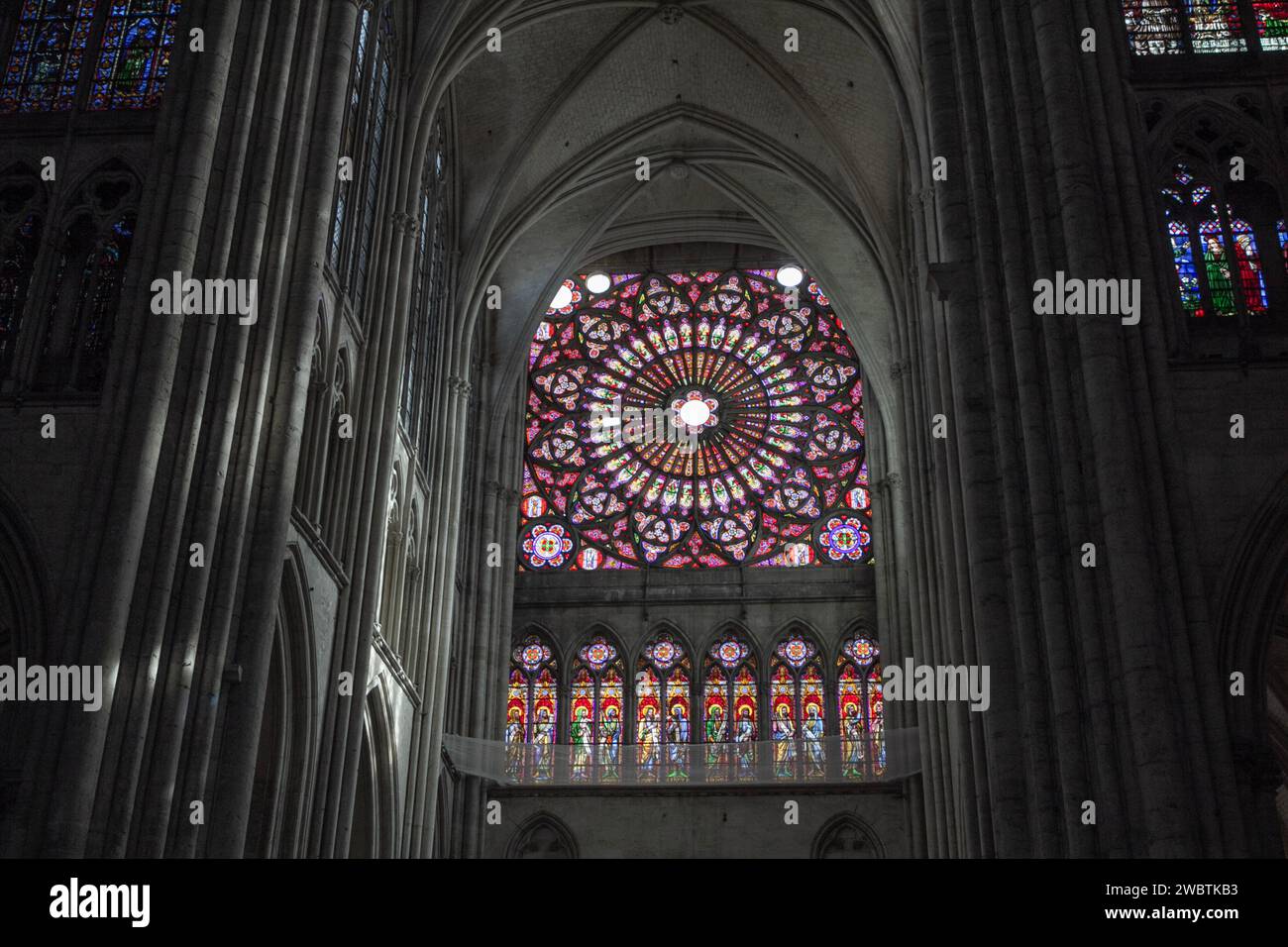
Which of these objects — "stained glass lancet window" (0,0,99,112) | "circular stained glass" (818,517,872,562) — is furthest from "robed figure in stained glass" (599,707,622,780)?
"stained glass lancet window" (0,0,99,112)

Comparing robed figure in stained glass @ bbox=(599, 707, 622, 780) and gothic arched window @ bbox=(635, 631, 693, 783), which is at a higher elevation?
gothic arched window @ bbox=(635, 631, 693, 783)

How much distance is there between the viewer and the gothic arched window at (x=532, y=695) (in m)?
30.7

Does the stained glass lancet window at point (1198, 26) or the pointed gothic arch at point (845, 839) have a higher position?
the stained glass lancet window at point (1198, 26)

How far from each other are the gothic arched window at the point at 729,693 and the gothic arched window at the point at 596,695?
1671 millimetres

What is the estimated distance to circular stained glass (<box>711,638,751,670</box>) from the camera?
31.2 meters

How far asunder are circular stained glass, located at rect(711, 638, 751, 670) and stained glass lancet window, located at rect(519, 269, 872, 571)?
1723 millimetres

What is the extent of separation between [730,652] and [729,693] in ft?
2.77

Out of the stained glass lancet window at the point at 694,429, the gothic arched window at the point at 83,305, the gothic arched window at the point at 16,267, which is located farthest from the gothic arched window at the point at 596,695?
the gothic arched window at the point at 16,267

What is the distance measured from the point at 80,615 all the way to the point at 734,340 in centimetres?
2207

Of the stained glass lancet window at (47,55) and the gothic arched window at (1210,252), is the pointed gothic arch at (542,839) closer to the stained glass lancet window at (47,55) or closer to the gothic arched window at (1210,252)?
the stained glass lancet window at (47,55)

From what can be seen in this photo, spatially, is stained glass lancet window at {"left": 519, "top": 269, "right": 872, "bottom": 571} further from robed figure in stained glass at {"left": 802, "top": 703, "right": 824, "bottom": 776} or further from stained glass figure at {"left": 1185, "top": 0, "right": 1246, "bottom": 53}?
stained glass figure at {"left": 1185, "top": 0, "right": 1246, "bottom": 53}

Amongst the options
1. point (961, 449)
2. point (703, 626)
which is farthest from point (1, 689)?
point (703, 626)

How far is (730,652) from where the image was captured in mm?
31250
